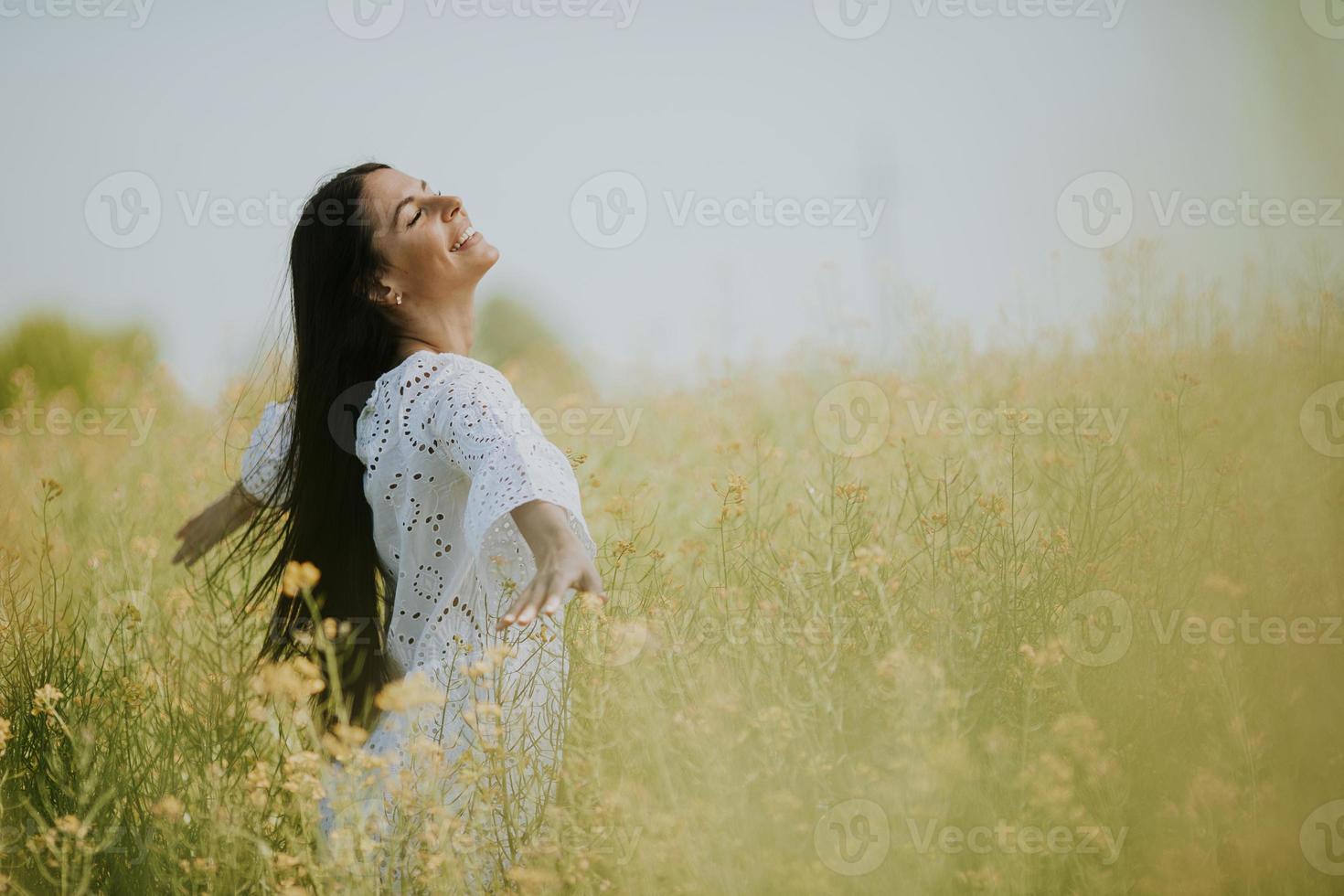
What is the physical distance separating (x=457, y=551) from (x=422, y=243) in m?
0.74

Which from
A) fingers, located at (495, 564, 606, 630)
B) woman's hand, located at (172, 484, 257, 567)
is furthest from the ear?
fingers, located at (495, 564, 606, 630)

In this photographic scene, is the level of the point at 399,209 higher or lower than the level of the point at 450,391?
higher

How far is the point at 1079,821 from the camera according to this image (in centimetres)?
200

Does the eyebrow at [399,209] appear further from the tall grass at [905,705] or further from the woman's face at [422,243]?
the tall grass at [905,705]

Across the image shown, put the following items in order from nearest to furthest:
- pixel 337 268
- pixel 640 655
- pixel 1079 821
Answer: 1. pixel 1079 821
2. pixel 640 655
3. pixel 337 268

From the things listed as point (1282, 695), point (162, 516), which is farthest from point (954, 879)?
point (162, 516)

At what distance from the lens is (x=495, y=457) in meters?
1.95

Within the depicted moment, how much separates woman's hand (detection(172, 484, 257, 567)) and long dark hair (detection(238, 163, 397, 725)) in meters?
0.28

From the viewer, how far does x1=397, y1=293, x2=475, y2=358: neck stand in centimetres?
238

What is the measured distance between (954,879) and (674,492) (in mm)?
2414

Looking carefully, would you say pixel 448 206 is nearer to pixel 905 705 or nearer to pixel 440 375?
pixel 440 375

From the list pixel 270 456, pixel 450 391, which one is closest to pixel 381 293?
pixel 450 391

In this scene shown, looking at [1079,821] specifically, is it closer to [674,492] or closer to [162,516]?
[674,492]

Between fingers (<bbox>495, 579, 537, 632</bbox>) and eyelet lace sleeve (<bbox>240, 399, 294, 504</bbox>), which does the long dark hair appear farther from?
fingers (<bbox>495, 579, 537, 632</bbox>)
